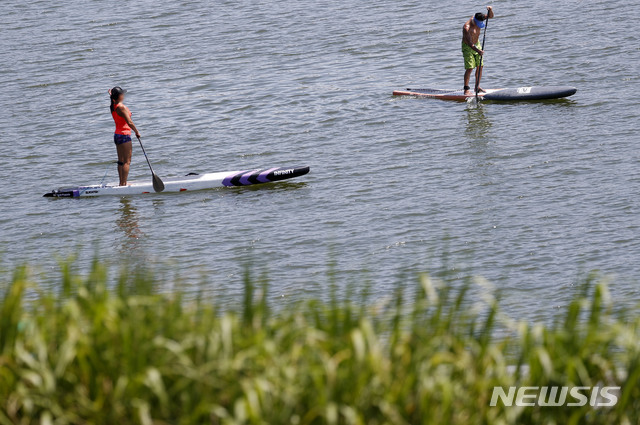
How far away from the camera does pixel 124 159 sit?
15.6 metres

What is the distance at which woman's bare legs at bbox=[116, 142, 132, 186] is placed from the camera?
50.6ft

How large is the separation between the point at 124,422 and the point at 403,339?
1676 millimetres

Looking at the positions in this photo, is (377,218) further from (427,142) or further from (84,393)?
(84,393)

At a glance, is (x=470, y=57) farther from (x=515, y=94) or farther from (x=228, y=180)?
(x=228, y=180)

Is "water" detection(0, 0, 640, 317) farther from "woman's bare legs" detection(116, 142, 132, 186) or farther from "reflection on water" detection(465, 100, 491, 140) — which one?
"woman's bare legs" detection(116, 142, 132, 186)

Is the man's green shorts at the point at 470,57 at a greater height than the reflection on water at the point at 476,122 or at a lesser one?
Result: greater

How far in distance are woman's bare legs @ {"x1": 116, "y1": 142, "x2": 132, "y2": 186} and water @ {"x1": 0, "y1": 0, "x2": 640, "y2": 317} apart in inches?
18.8

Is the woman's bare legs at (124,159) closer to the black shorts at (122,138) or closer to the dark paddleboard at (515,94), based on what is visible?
the black shorts at (122,138)

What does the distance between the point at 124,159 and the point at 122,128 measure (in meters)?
0.61

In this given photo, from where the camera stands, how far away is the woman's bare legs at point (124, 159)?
50.6ft

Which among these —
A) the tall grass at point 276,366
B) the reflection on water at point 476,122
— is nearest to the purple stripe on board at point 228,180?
the reflection on water at point 476,122

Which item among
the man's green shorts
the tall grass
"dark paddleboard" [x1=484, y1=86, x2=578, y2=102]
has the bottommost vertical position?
"dark paddleboard" [x1=484, y1=86, x2=578, y2=102]

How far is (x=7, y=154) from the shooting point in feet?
61.6

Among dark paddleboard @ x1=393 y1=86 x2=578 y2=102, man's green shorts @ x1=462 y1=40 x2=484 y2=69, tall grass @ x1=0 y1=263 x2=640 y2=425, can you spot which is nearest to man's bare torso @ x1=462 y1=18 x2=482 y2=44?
man's green shorts @ x1=462 y1=40 x2=484 y2=69
